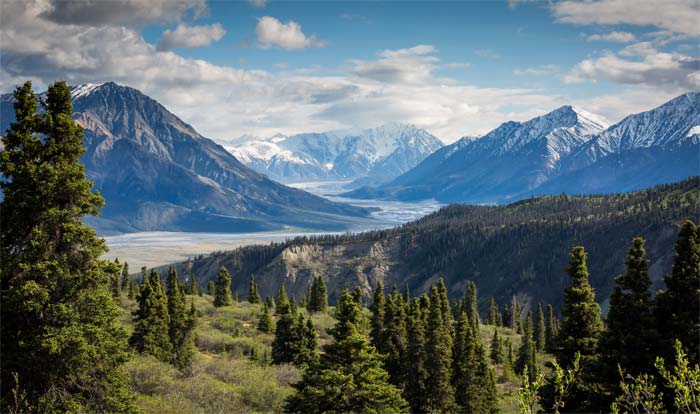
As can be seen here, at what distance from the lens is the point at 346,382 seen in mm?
26312

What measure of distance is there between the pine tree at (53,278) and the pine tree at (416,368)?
31.8 metres

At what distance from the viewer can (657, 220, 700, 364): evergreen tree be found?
2747 centimetres

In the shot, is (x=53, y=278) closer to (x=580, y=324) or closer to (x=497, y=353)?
(x=580, y=324)

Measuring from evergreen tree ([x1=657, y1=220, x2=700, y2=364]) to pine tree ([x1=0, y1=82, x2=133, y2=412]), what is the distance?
83.4ft

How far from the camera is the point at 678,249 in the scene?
28578 mm

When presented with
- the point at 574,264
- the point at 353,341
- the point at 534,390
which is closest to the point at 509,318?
the point at 574,264

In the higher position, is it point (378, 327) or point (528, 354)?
point (378, 327)

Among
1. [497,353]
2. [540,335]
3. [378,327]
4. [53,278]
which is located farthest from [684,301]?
[540,335]

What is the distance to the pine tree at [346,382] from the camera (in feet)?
86.1

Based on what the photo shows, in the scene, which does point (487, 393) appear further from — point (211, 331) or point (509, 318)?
point (509, 318)

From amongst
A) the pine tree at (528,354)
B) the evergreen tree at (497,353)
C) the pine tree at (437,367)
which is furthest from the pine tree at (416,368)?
the evergreen tree at (497,353)

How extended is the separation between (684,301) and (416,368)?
2631cm

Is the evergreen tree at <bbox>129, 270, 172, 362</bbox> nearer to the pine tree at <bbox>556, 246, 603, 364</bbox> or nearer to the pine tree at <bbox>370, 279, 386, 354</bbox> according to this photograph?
the pine tree at <bbox>370, 279, 386, 354</bbox>

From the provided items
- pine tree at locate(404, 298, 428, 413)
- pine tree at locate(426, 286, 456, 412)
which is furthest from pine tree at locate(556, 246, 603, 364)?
pine tree at locate(426, 286, 456, 412)
